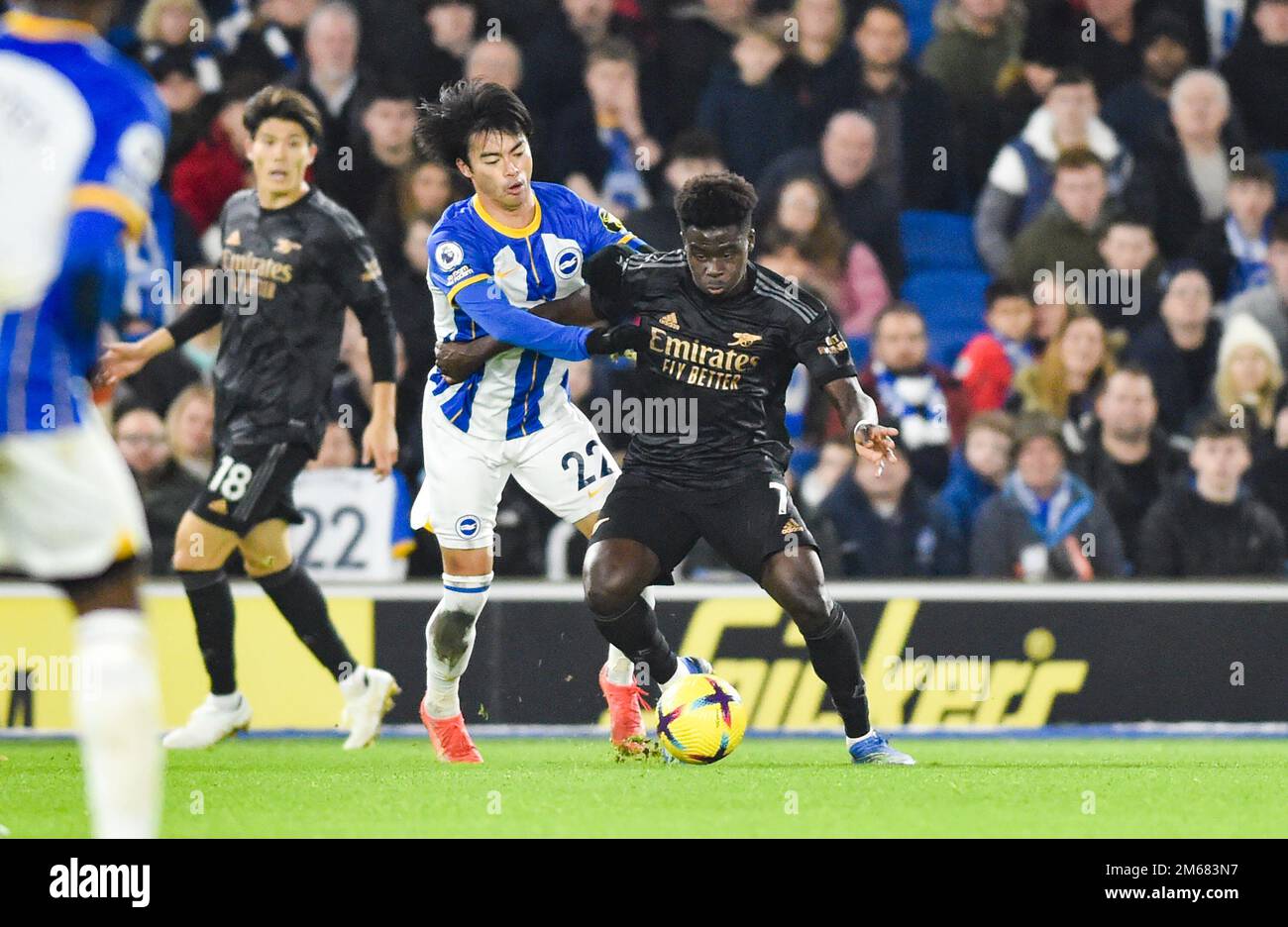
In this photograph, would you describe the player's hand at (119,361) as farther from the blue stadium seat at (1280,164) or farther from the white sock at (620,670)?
the blue stadium seat at (1280,164)

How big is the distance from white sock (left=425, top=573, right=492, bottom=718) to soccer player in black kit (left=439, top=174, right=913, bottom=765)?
2.04 feet

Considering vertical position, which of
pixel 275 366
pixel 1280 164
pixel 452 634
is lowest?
pixel 452 634

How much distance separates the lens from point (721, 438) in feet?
25.1

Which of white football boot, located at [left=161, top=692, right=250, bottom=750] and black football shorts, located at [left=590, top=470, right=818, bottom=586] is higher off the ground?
black football shorts, located at [left=590, top=470, right=818, bottom=586]

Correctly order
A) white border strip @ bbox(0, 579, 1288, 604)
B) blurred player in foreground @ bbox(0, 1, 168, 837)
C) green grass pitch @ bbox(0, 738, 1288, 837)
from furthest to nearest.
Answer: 1. white border strip @ bbox(0, 579, 1288, 604)
2. green grass pitch @ bbox(0, 738, 1288, 837)
3. blurred player in foreground @ bbox(0, 1, 168, 837)

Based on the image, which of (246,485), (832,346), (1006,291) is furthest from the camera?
(1006,291)

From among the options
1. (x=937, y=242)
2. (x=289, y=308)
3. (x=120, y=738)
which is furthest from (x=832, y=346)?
(x=937, y=242)

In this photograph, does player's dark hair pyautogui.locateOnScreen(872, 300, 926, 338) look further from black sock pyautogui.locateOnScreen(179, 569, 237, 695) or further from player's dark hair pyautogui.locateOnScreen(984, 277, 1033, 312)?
black sock pyautogui.locateOnScreen(179, 569, 237, 695)

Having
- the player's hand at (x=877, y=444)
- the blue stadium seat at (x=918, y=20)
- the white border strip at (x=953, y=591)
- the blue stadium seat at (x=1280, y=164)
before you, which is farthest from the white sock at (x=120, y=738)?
the blue stadium seat at (x=1280, y=164)

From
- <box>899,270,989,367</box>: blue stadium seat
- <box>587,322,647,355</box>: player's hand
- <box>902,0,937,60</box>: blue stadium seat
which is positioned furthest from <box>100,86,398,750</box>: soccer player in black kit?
<box>902,0,937,60</box>: blue stadium seat

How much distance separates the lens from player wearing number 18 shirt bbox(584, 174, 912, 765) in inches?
289

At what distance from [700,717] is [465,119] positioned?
248 cm

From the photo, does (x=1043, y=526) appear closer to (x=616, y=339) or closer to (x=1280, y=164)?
(x=616, y=339)

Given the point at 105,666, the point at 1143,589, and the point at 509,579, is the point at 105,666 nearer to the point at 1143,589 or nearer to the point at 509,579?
the point at 509,579
